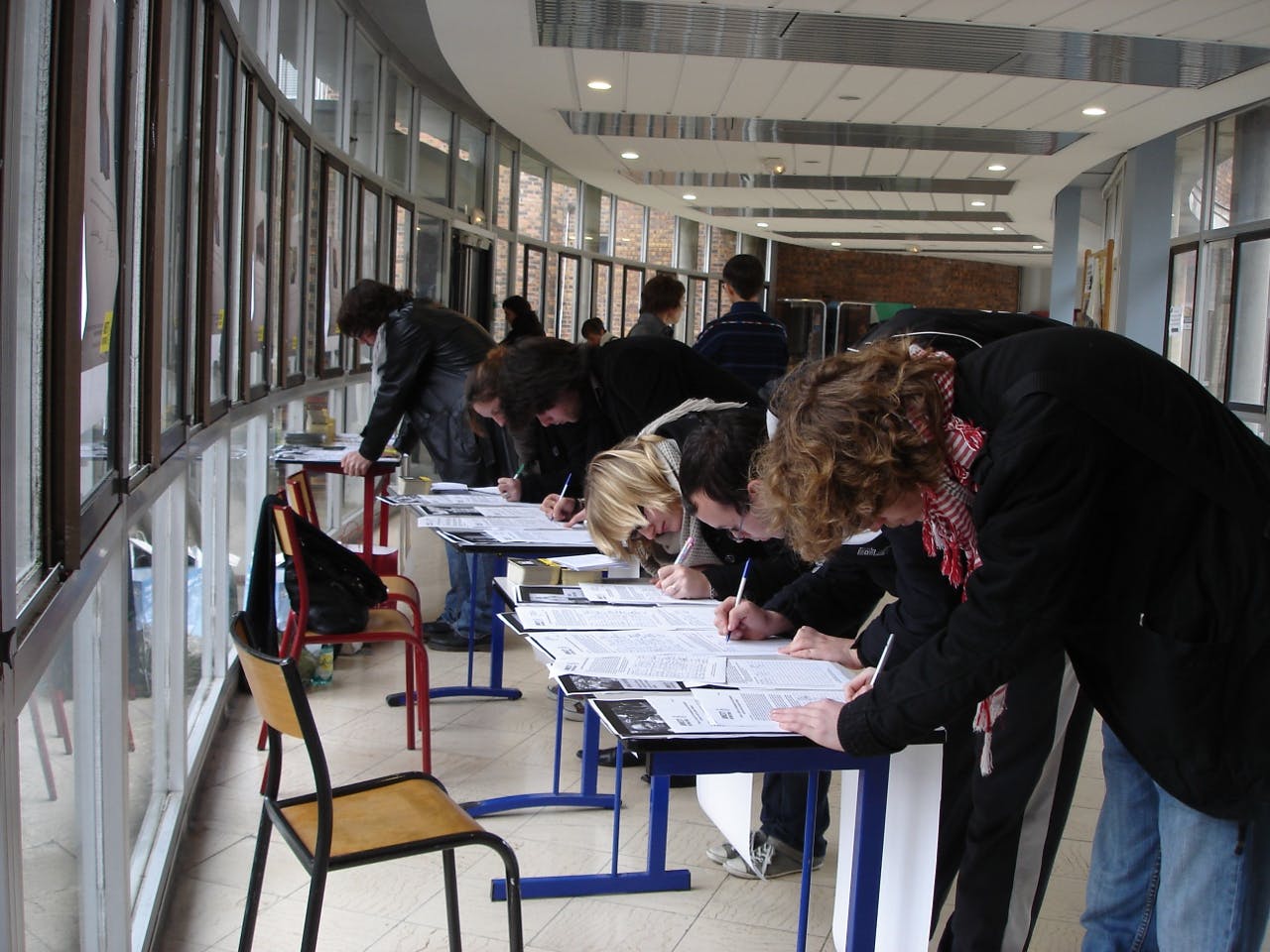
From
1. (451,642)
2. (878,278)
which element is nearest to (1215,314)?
(451,642)

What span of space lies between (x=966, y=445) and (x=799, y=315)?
2208cm

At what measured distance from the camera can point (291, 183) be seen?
598cm

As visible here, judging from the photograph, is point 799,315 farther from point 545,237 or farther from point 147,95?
point 147,95

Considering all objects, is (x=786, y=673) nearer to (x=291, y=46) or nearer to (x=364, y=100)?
(x=291, y=46)

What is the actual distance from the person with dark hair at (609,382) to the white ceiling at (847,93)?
2974mm

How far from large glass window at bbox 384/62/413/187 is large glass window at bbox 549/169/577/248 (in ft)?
Answer: 13.7

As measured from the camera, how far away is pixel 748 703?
2107 mm

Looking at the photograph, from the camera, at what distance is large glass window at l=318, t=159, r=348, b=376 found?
7.22 meters

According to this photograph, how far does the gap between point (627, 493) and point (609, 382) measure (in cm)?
96

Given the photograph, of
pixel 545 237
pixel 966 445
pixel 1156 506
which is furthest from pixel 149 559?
pixel 545 237

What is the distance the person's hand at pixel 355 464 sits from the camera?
5660 mm

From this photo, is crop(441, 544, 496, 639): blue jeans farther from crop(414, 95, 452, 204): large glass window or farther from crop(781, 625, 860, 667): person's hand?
crop(414, 95, 452, 204): large glass window

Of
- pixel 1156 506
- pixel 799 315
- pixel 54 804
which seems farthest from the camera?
pixel 799 315

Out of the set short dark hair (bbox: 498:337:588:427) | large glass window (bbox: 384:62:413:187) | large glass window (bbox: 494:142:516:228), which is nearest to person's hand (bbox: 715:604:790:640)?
short dark hair (bbox: 498:337:588:427)
